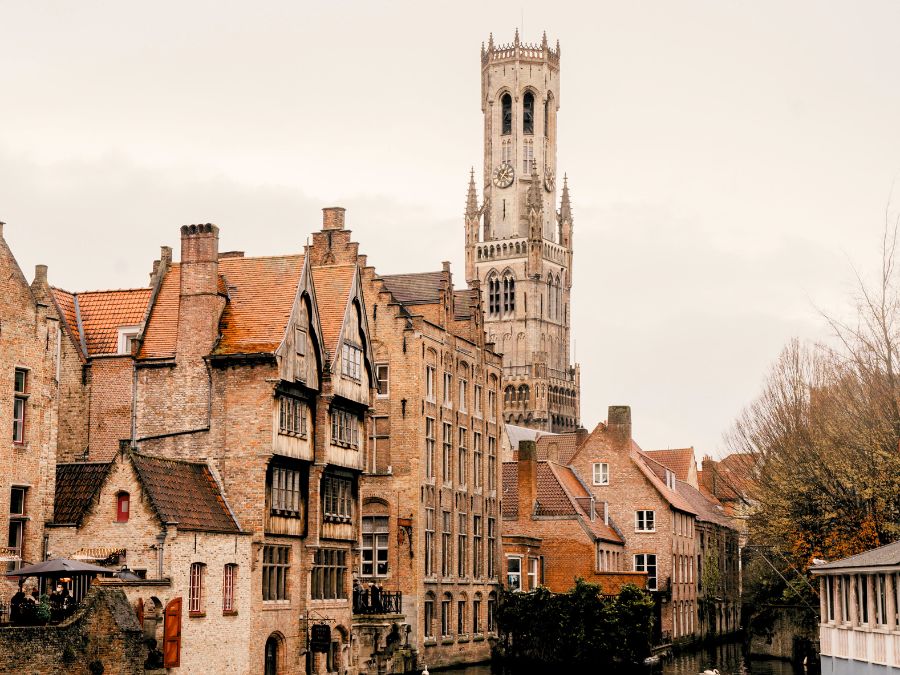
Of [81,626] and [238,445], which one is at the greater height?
[238,445]

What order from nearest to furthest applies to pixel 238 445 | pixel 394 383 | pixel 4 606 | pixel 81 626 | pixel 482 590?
pixel 81 626 → pixel 4 606 → pixel 238 445 → pixel 394 383 → pixel 482 590

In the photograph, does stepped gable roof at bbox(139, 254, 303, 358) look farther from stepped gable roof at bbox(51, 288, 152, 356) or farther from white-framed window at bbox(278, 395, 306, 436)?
white-framed window at bbox(278, 395, 306, 436)

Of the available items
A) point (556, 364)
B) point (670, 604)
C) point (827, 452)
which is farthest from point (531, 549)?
point (556, 364)

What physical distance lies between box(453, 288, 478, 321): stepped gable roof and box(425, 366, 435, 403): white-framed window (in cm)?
580

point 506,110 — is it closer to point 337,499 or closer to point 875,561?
point 337,499

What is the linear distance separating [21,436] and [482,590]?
31096mm

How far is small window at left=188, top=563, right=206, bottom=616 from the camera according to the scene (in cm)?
4406

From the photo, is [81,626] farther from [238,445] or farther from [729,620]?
[729,620]

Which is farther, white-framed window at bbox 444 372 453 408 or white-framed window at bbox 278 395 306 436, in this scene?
white-framed window at bbox 444 372 453 408

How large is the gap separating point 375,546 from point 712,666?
17.8 meters

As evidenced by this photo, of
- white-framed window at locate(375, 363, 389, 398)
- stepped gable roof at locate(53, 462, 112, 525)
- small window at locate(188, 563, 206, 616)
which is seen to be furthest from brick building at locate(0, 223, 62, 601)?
white-framed window at locate(375, 363, 389, 398)

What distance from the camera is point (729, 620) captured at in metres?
97.8

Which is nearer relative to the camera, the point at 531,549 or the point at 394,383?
the point at 394,383

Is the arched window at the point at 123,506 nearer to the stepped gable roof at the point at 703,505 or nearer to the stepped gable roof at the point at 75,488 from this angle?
the stepped gable roof at the point at 75,488
